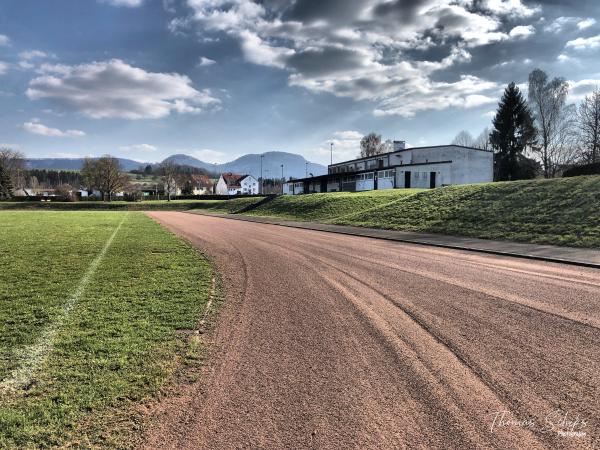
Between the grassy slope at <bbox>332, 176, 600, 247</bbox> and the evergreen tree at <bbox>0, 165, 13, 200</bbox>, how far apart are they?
8565cm

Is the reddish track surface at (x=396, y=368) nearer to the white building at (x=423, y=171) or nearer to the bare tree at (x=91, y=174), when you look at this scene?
the white building at (x=423, y=171)

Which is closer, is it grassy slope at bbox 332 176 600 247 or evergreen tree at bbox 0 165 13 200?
grassy slope at bbox 332 176 600 247

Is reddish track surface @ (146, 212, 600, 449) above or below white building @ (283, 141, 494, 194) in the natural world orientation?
below

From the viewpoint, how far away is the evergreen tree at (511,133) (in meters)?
62.0

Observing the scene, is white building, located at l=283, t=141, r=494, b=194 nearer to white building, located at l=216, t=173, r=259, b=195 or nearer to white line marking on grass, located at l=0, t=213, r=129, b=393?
white line marking on grass, located at l=0, t=213, r=129, b=393

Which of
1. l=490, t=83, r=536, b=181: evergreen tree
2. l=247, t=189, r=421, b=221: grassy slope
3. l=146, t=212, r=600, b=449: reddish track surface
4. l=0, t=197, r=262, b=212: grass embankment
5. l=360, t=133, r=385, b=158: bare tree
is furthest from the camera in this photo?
l=360, t=133, r=385, b=158: bare tree

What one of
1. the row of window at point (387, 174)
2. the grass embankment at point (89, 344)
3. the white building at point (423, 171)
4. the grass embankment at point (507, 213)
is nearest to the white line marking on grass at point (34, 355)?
the grass embankment at point (89, 344)

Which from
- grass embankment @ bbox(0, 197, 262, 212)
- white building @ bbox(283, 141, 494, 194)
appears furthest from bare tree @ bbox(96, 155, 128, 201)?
white building @ bbox(283, 141, 494, 194)

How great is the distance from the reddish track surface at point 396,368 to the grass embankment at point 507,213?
8.53 metres

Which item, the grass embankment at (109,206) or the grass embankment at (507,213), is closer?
the grass embankment at (507,213)

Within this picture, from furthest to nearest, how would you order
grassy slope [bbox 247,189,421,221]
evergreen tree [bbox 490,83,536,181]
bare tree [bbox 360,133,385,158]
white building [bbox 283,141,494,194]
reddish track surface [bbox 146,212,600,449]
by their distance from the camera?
bare tree [bbox 360,133,385,158] < evergreen tree [bbox 490,83,536,181] < white building [bbox 283,141,494,194] < grassy slope [bbox 247,189,421,221] < reddish track surface [bbox 146,212,600,449]

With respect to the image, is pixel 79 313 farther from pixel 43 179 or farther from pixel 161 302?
pixel 43 179

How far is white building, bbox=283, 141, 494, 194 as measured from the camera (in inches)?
2036

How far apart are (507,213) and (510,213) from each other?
173 mm
